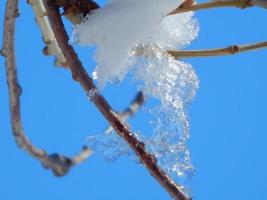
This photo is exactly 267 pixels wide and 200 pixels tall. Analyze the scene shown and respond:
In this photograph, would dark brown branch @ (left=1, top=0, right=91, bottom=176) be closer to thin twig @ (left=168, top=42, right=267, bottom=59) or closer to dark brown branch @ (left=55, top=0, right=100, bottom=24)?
dark brown branch @ (left=55, top=0, right=100, bottom=24)

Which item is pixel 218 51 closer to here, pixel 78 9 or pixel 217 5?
pixel 217 5

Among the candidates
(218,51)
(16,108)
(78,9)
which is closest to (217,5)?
(218,51)

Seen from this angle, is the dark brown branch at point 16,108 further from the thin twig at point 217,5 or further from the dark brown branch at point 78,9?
the thin twig at point 217,5

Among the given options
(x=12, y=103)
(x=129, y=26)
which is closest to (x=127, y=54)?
(x=129, y=26)

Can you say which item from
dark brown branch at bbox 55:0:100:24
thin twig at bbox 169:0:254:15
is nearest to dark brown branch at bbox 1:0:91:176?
dark brown branch at bbox 55:0:100:24

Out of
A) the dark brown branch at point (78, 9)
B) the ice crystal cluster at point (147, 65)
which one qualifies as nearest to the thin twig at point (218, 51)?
the ice crystal cluster at point (147, 65)

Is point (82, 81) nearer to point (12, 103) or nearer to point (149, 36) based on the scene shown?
point (149, 36)
